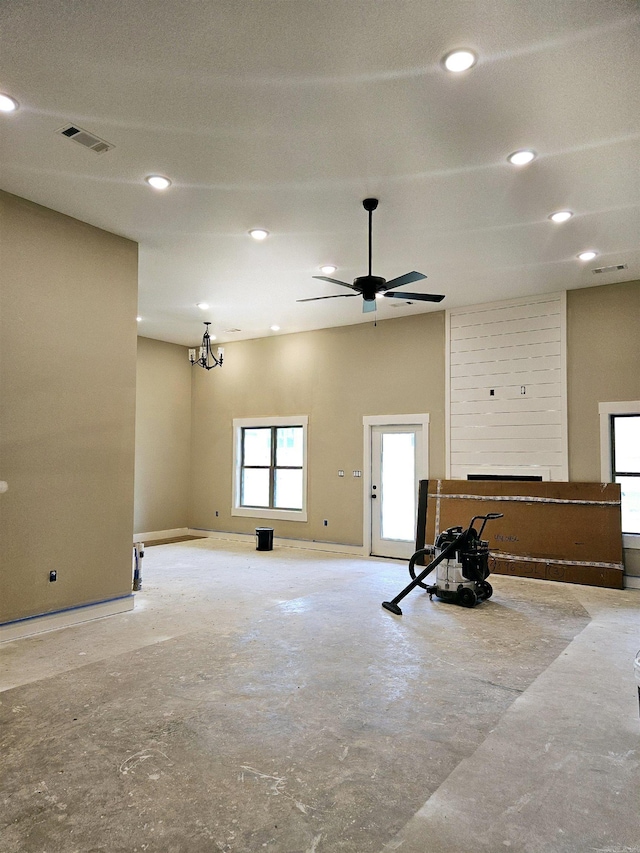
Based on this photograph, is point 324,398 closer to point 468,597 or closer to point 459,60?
point 468,597

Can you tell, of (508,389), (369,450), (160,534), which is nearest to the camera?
(508,389)

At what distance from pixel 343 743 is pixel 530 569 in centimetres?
462

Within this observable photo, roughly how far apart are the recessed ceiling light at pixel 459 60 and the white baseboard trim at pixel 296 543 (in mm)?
6510

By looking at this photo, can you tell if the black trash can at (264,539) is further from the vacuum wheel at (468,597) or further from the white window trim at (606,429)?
the white window trim at (606,429)

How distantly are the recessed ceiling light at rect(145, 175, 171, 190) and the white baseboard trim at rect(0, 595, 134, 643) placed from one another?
3.44 meters

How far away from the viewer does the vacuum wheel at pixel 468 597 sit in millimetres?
5371

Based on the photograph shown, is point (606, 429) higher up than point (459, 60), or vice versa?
point (459, 60)

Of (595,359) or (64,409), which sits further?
(595,359)

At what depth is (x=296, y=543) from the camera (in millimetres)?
9148

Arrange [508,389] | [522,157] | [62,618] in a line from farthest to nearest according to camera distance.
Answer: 1. [508,389]
2. [62,618]
3. [522,157]

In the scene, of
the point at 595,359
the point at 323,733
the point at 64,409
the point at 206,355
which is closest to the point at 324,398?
the point at 206,355

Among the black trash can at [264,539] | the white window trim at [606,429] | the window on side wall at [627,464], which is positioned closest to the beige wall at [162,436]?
the black trash can at [264,539]

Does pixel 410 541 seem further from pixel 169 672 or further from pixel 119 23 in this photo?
pixel 119 23

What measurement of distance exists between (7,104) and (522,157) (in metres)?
3.24
